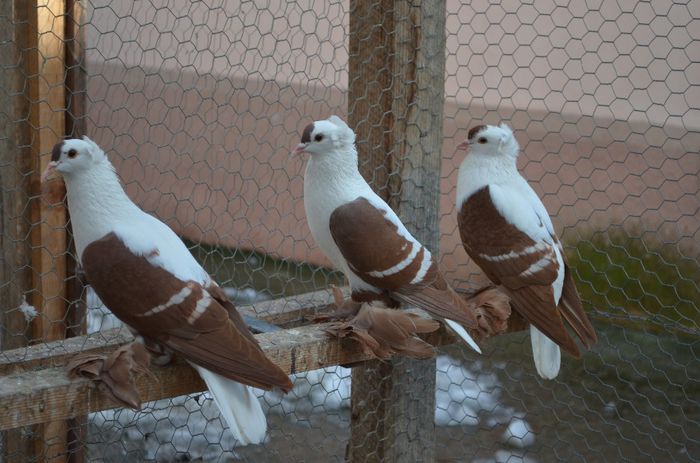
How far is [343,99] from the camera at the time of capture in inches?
155

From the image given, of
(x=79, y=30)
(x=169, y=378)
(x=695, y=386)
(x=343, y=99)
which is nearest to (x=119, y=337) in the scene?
(x=169, y=378)

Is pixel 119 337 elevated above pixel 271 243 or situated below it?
above

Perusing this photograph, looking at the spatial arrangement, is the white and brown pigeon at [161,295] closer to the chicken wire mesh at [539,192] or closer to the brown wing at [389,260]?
the brown wing at [389,260]

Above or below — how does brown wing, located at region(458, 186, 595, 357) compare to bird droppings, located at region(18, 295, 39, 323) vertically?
above

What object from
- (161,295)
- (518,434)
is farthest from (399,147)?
(518,434)

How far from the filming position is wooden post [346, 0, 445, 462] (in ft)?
6.61

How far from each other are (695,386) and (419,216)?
2.00 m

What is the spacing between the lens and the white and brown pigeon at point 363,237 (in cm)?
185

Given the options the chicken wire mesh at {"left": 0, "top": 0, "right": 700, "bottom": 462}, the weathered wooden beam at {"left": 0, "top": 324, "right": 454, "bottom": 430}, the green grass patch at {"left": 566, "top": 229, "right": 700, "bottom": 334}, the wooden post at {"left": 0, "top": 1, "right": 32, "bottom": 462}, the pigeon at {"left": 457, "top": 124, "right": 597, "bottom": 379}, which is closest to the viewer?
the weathered wooden beam at {"left": 0, "top": 324, "right": 454, "bottom": 430}

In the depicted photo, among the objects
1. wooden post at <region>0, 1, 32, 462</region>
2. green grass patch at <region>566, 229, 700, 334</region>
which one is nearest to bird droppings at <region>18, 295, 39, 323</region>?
wooden post at <region>0, 1, 32, 462</region>

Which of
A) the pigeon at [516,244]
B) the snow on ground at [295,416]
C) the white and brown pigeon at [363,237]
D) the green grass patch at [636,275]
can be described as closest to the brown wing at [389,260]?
the white and brown pigeon at [363,237]

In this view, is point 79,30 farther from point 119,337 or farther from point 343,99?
point 343,99

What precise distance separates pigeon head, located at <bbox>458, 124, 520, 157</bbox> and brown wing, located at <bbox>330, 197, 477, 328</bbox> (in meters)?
0.37

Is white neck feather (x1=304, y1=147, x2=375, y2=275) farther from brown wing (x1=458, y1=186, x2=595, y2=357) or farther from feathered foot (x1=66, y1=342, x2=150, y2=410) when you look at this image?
feathered foot (x1=66, y1=342, x2=150, y2=410)
